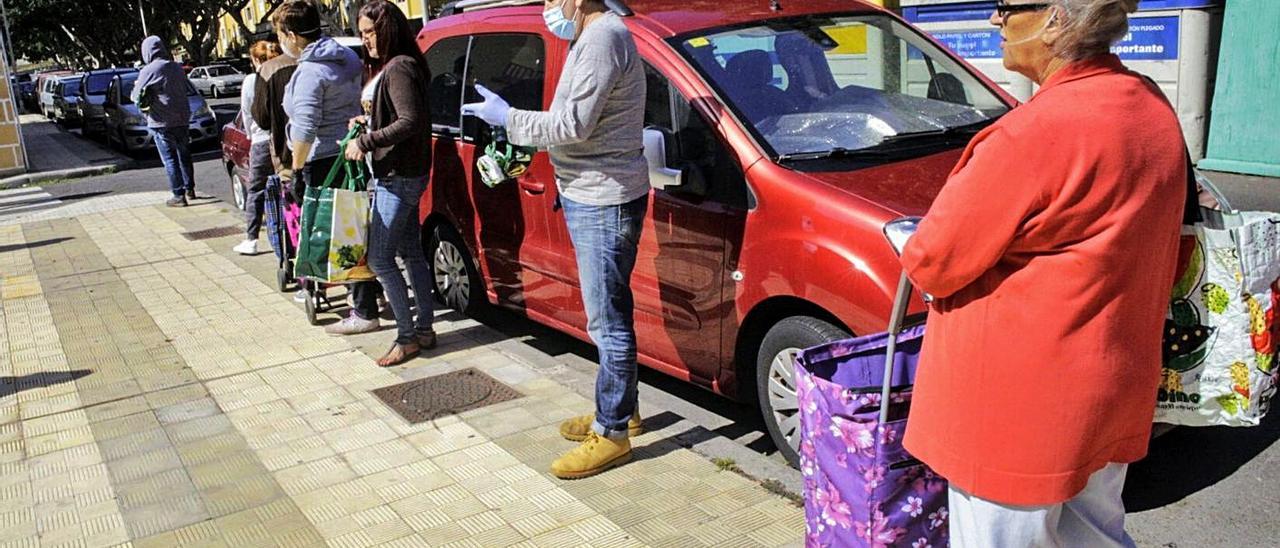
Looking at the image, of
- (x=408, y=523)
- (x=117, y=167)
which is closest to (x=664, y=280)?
(x=408, y=523)

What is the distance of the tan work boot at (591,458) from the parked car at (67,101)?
1091 inches

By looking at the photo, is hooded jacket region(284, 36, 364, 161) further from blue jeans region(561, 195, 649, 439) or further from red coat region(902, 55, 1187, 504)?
red coat region(902, 55, 1187, 504)

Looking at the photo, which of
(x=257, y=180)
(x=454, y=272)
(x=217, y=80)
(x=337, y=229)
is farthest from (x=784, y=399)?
(x=217, y=80)

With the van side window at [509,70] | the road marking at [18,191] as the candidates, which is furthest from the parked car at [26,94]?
the van side window at [509,70]

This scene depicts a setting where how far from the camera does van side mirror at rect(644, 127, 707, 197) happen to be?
4.43 meters

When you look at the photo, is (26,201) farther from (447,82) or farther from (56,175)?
(447,82)

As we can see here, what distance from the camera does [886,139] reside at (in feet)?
15.1

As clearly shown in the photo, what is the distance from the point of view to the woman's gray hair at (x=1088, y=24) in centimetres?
206

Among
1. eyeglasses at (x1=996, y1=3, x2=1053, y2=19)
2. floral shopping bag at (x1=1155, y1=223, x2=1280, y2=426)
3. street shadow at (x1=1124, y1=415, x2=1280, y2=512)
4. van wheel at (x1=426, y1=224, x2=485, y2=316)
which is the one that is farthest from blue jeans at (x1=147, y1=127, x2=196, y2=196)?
floral shopping bag at (x1=1155, y1=223, x2=1280, y2=426)

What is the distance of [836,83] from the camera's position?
16.2ft

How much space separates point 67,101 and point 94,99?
639 cm

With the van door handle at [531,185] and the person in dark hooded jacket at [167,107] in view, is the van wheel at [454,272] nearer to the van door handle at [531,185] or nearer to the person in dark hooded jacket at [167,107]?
the van door handle at [531,185]

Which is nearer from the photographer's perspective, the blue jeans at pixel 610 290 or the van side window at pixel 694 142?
the blue jeans at pixel 610 290

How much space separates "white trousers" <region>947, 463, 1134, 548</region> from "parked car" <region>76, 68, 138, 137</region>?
23780 mm
